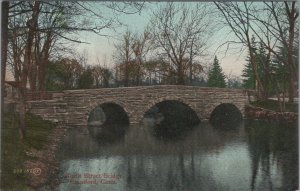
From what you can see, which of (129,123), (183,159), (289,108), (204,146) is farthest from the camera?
(129,123)

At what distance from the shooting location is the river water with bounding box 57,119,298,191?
605 centimetres

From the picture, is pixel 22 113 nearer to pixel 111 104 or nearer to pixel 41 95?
pixel 41 95

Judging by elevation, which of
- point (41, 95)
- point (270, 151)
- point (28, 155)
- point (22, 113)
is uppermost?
point (41, 95)

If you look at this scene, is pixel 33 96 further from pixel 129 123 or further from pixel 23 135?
pixel 129 123

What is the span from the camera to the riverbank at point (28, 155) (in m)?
5.64

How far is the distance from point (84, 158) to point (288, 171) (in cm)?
291

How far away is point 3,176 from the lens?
5590 millimetres

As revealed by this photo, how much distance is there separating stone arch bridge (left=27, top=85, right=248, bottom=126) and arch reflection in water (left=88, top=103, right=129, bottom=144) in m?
0.16

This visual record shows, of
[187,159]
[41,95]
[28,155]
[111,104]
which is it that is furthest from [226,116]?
[28,155]

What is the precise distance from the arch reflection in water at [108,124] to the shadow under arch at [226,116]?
1.62 m

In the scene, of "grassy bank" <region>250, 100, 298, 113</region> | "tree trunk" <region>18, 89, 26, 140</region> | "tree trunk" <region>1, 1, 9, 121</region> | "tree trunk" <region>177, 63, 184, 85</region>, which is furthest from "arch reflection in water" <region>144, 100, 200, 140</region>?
"tree trunk" <region>1, 1, 9, 121</region>

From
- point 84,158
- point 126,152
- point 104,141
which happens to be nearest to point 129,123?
point 104,141

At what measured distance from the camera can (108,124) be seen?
28.0 ft

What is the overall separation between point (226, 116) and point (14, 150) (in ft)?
12.1
